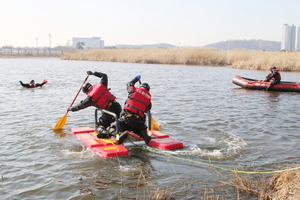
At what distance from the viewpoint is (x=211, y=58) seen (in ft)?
119

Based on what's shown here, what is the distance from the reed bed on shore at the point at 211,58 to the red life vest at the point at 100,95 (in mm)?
24309

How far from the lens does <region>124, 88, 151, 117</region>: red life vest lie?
7093 mm

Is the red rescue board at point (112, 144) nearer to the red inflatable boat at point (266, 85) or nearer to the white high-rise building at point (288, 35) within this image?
the red inflatable boat at point (266, 85)

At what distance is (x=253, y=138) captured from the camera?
8344mm

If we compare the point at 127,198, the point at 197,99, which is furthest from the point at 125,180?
the point at 197,99

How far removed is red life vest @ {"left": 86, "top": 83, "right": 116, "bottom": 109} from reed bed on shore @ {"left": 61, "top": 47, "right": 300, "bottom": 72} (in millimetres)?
24309

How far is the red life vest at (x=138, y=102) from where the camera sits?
7.09 meters

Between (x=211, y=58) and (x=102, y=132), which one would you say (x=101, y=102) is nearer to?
(x=102, y=132)

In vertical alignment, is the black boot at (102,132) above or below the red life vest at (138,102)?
below

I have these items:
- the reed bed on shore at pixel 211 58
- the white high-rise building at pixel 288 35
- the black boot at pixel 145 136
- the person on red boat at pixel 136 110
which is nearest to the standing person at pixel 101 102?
the person on red boat at pixel 136 110

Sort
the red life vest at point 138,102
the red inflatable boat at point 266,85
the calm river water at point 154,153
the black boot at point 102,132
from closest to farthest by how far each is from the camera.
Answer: the calm river water at point 154,153, the red life vest at point 138,102, the black boot at point 102,132, the red inflatable boat at point 266,85

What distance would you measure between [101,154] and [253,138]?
13.5 feet

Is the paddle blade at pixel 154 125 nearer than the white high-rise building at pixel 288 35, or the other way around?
the paddle blade at pixel 154 125

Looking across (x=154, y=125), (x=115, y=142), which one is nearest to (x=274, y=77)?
(x=154, y=125)
